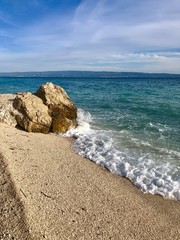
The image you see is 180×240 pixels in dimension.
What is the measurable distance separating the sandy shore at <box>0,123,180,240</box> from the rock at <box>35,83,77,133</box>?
16.3 ft

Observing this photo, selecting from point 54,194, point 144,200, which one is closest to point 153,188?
point 144,200

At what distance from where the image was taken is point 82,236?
548 cm

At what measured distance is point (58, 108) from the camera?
15102mm

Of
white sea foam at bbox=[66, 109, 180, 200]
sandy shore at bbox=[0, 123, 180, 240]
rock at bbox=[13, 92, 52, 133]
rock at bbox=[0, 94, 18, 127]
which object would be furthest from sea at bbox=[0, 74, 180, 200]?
rock at bbox=[0, 94, 18, 127]

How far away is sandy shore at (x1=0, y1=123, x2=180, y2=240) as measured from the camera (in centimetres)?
559

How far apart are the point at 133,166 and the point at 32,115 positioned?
21.1 feet

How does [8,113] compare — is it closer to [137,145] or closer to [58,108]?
[58,108]

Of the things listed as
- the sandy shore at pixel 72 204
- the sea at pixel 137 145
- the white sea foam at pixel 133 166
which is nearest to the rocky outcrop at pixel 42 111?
the sea at pixel 137 145

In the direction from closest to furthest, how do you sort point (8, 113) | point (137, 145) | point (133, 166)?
point (133, 166) → point (137, 145) → point (8, 113)

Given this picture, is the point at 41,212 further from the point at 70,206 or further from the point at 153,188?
the point at 153,188

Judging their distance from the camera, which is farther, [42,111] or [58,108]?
[58,108]

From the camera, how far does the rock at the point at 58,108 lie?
1470cm

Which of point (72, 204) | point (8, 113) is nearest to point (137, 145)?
point (72, 204)

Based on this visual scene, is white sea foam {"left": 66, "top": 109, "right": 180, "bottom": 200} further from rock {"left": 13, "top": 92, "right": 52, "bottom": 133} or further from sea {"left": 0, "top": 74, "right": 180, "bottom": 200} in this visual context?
rock {"left": 13, "top": 92, "right": 52, "bottom": 133}
